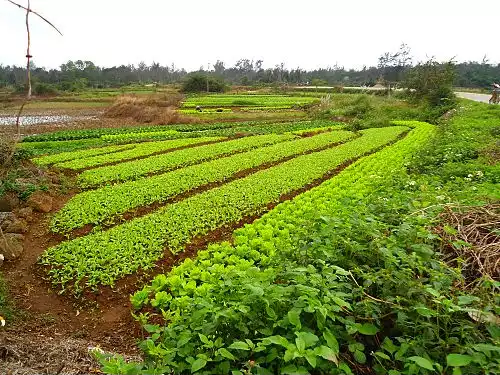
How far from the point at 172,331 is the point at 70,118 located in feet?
126

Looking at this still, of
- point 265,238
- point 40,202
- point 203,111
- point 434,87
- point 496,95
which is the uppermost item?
point 434,87

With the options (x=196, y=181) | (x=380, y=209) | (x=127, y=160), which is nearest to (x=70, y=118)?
(x=127, y=160)

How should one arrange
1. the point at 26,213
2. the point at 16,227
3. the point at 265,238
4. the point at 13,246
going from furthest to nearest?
the point at 26,213 < the point at 16,227 < the point at 13,246 < the point at 265,238

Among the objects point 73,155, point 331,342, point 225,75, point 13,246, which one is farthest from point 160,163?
point 225,75

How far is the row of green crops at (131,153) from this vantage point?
1575 cm

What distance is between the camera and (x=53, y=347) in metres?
4.54

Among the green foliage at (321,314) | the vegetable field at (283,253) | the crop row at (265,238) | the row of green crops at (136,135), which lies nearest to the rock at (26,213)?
the vegetable field at (283,253)

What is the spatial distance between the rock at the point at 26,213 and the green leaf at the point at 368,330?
33.4ft

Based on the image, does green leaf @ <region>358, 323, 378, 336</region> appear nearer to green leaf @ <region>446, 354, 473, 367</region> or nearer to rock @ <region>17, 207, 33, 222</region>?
green leaf @ <region>446, 354, 473, 367</region>

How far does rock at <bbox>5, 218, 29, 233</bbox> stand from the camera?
926 centimetres

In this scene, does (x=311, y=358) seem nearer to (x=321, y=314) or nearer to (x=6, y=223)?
(x=321, y=314)

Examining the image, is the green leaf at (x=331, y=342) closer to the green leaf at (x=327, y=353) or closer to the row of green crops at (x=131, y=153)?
the green leaf at (x=327, y=353)

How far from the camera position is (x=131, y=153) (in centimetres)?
1839

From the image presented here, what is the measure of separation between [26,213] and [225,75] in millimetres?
120961
